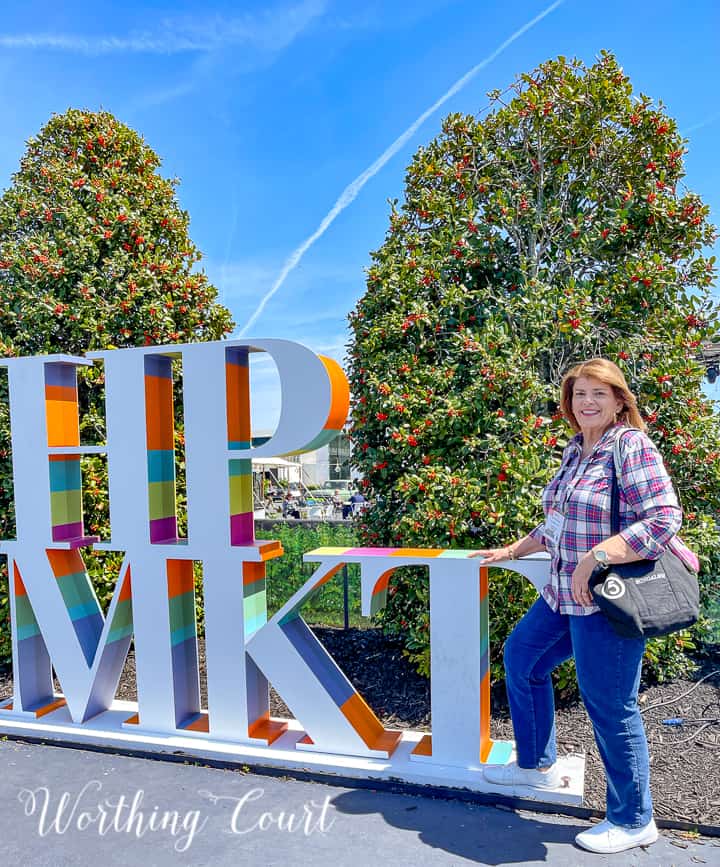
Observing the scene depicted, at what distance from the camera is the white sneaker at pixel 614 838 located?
258 centimetres

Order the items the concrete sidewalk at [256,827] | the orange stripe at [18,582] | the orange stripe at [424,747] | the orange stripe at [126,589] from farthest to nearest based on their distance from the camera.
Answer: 1. the orange stripe at [18,582]
2. the orange stripe at [126,589]
3. the orange stripe at [424,747]
4. the concrete sidewalk at [256,827]

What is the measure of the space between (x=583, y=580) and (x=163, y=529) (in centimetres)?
235

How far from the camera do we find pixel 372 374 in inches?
167

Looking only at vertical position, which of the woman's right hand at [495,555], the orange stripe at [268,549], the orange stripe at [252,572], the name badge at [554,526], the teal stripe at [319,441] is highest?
the teal stripe at [319,441]

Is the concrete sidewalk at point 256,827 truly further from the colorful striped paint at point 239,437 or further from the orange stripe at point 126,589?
the colorful striped paint at point 239,437

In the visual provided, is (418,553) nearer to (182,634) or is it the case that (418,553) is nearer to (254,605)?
(254,605)

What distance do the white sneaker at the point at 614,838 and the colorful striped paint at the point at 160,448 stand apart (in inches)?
97.8

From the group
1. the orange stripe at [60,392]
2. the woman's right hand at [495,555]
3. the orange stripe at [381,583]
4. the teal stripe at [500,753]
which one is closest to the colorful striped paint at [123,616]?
the orange stripe at [60,392]

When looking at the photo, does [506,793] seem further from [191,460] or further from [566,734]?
[191,460]

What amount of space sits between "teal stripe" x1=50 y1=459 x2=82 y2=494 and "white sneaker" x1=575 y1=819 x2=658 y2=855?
3191mm

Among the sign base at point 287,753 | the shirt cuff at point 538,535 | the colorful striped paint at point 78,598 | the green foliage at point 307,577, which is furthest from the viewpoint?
the green foliage at point 307,577

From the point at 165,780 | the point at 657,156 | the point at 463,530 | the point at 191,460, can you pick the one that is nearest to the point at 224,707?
the point at 165,780

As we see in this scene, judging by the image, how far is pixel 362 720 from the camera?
3.46 m

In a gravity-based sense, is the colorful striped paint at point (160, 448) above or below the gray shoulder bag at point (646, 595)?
above
